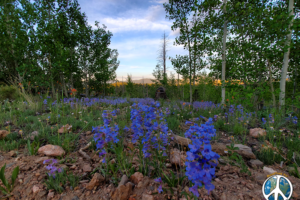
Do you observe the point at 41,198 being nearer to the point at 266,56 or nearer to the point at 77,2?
the point at 266,56

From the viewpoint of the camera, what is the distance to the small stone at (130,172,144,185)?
1.56 m

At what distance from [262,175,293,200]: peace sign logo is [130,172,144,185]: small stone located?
1.05 meters

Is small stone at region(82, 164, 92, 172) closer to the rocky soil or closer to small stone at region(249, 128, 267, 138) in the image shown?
the rocky soil

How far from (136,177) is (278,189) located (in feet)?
3.78

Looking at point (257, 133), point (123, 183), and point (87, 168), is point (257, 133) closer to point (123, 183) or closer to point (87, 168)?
point (123, 183)

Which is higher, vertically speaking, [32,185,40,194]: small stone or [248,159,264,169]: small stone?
[248,159,264,169]: small stone

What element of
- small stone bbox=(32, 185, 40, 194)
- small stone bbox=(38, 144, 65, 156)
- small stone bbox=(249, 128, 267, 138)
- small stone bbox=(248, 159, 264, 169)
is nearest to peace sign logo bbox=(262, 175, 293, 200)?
small stone bbox=(248, 159, 264, 169)

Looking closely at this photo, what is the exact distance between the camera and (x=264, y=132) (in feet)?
9.21

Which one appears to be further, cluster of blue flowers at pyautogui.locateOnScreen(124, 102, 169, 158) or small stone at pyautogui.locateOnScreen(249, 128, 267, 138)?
small stone at pyautogui.locateOnScreen(249, 128, 267, 138)

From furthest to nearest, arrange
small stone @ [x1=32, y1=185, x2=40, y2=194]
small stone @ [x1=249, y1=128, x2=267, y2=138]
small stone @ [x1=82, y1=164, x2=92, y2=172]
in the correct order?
small stone @ [x1=249, y1=128, x2=267, y2=138] → small stone @ [x1=82, y1=164, x2=92, y2=172] → small stone @ [x1=32, y1=185, x2=40, y2=194]

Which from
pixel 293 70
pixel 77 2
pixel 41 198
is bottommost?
pixel 41 198

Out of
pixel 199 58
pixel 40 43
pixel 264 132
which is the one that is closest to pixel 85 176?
pixel 264 132

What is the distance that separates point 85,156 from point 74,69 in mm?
7007

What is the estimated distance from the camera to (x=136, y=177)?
1572mm
